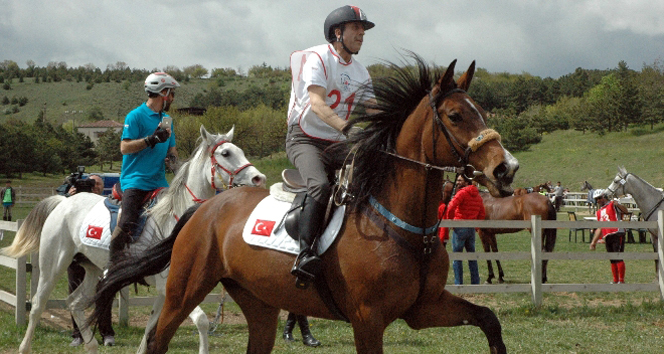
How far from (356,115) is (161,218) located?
3.05 metres

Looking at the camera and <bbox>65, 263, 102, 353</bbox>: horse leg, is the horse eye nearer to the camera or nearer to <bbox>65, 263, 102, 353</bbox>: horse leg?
<bbox>65, 263, 102, 353</bbox>: horse leg

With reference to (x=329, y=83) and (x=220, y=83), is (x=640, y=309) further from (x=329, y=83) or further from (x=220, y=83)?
(x=220, y=83)

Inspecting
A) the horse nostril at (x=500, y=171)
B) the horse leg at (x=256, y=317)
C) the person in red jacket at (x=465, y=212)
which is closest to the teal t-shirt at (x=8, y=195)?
the person in red jacket at (x=465, y=212)

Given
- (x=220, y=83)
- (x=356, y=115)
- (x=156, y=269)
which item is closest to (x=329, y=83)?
(x=356, y=115)

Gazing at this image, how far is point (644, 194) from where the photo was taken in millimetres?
15188

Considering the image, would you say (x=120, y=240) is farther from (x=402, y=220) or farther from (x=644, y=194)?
(x=644, y=194)

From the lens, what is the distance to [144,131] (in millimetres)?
6305

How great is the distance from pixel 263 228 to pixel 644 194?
13831 millimetres

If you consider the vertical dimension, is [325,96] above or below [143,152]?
above

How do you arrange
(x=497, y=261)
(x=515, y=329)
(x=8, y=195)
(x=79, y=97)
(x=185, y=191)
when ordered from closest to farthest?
(x=185, y=191), (x=515, y=329), (x=497, y=261), (x=8, y=195), (x=79, y=97)

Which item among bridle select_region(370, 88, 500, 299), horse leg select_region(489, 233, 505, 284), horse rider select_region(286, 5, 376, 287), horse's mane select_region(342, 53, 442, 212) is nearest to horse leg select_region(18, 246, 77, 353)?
horse rider select_region(286, 5, 376, 287)

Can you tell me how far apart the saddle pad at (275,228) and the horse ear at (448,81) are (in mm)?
980

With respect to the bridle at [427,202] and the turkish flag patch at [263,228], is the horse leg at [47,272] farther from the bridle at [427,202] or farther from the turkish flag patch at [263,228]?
the bridle at [427,202]

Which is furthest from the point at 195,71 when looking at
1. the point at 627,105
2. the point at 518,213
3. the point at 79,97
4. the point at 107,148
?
the point at 518,213
